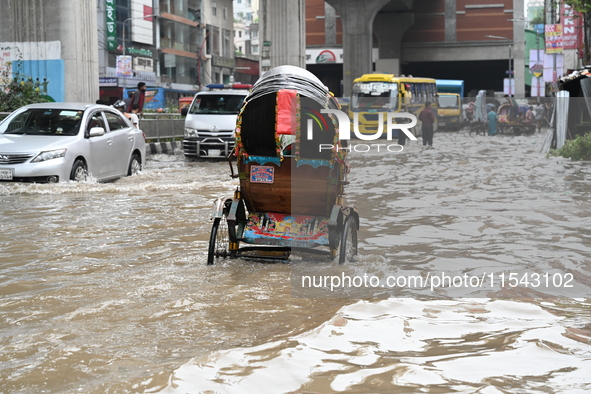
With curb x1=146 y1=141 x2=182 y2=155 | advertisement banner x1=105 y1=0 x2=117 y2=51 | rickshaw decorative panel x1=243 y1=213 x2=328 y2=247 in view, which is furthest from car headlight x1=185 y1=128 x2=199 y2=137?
advertisement banner x1=105 y1=0 x2=117 y2=51

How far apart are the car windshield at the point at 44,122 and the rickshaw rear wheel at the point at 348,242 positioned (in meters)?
7.65

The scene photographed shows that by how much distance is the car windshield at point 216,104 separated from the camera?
21734 mm

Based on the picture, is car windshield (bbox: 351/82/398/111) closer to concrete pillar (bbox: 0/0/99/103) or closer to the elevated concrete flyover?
concrete pillar (bbox: 0/0/99/103)

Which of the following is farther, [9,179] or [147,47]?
[147,47]

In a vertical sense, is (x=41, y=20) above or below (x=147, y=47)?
below

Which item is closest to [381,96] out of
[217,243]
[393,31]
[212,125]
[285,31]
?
[285,31]

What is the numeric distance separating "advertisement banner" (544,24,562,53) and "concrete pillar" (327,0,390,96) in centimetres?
2103

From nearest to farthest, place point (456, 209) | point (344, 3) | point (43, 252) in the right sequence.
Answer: point (43, 252) < point (456, 209) < point (344, 3)

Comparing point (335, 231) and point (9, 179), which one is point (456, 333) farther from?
point (9, 179)

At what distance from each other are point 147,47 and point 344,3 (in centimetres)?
1746

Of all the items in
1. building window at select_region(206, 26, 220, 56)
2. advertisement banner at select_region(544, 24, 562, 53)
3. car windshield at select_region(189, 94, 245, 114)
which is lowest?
car windshield at select_region(189, 94, 245, 114)

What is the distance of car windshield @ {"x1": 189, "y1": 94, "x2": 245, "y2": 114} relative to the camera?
2173 centimetres

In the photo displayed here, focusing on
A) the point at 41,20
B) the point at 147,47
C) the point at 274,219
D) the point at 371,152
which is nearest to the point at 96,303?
the point at 274,219

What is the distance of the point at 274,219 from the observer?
7.35 metres
